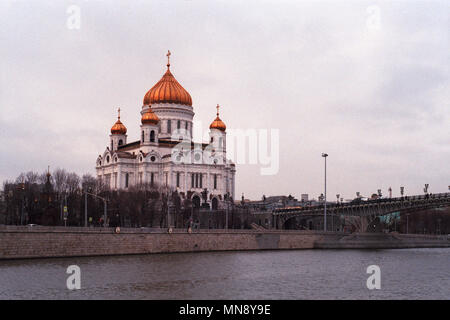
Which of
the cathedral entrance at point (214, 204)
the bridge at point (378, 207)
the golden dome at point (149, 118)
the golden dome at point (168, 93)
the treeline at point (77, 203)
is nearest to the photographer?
the treeline at point (77, 203)

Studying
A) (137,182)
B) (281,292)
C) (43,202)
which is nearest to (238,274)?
(281,292)

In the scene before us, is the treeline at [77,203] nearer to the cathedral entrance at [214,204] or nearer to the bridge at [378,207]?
the cathedral entrance at [214,204]

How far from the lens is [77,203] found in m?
65.2

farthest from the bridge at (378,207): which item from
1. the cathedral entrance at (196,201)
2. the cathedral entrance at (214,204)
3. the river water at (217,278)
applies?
the river water at (217,278)

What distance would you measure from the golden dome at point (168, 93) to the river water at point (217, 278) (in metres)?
49.6

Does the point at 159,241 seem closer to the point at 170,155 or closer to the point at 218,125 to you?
the point at 170,155

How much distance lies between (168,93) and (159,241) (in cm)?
4615

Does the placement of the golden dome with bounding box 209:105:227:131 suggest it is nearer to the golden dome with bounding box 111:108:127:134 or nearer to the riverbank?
the golden dome with bounding box 111:108:127:134

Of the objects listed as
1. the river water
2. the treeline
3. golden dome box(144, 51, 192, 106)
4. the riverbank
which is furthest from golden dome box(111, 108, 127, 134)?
the river water

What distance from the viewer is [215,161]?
95.9 metres

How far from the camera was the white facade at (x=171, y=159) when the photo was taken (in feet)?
298

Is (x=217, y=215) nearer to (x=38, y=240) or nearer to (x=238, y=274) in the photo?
(x=38, y=240)
